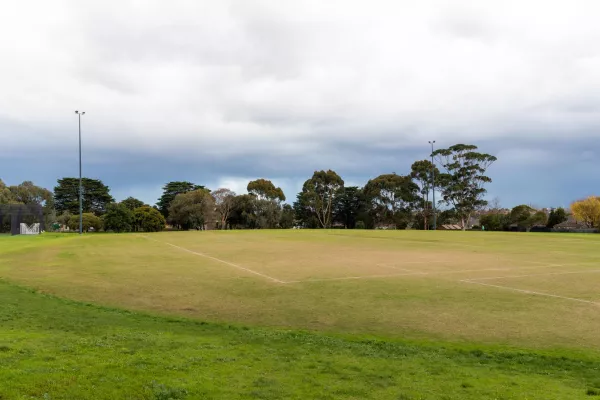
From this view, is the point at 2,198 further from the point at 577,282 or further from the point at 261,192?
the point at 577,282

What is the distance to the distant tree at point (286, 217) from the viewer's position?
8024cm

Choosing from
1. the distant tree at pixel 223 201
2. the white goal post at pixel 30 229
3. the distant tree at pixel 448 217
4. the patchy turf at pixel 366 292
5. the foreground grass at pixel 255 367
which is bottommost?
the patchy turf at pixel 366 292

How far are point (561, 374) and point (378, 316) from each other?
4160 millimetres

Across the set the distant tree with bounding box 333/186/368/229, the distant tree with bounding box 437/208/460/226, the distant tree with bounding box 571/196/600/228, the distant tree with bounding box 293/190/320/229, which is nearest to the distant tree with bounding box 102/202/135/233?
the distant tree with bounding box 293/190/320/229

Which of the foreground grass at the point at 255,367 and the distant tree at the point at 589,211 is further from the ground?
the distant tree at the point at 589,211

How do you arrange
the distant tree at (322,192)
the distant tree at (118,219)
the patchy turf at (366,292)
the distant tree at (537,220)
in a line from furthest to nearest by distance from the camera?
the distant tree at (322,192) < the distant tree at (118,219) < the distant tree at (537,220) < the patchy turf at (366,292)

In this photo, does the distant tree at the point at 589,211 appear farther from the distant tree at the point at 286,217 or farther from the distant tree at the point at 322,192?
the distant tree at the point at 286,217

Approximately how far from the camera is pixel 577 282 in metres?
14.7

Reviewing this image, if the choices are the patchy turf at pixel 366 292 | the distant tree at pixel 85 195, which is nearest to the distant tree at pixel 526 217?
the patchy turf at pixel 366 292

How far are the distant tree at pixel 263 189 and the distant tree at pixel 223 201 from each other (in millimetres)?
4276

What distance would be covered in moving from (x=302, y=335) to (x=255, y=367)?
2.13 m

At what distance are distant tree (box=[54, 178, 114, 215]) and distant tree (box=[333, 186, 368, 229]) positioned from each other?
4332 centimetres

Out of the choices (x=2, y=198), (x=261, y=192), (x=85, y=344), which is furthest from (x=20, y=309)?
(x=2, y=198)

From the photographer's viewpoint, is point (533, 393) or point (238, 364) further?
point (238, 364)
